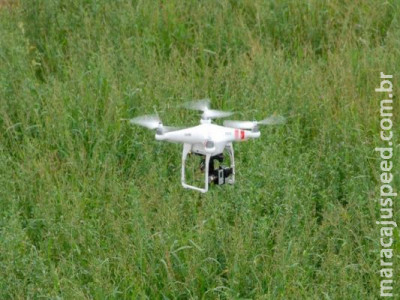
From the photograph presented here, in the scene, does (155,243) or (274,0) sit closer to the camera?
(155,243)

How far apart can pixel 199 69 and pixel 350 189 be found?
200cm

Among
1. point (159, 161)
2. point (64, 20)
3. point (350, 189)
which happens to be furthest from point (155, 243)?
point (64, 20)

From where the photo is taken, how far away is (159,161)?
18.8 ft

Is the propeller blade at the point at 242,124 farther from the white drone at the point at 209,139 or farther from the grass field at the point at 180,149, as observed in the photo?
the grass field at the point at 180,149

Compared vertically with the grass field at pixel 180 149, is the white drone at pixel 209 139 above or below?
above

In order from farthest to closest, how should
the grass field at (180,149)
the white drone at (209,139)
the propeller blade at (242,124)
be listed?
the grass field at (180,149)
the propeller blade at (242,124)
the white drone at (209,139)

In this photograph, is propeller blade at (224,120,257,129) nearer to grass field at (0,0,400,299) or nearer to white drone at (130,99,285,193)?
white drone at (130,99,285,193)

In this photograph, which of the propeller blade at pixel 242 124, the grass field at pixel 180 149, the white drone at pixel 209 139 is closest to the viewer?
the white drone at pixel 209 139

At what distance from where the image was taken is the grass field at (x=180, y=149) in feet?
15.8

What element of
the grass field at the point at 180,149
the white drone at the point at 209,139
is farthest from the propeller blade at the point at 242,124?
the grass field at the point at 180,149

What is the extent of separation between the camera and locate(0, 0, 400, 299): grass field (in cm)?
482

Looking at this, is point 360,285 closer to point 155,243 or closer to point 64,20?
point 155,243

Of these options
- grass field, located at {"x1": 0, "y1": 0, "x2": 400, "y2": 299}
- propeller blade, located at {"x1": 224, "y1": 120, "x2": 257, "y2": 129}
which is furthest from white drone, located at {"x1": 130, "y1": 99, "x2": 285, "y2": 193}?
grass field, located at {"x1": 0, "y1": 0, "x2": 400, "y2": 299}

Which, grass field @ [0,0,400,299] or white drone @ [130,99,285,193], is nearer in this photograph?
white drone @ [130,99,285,193]
